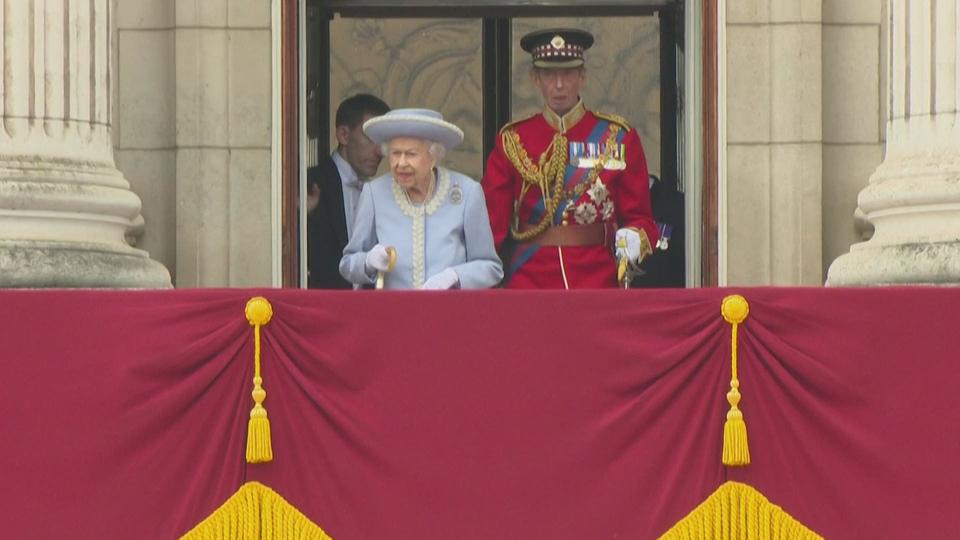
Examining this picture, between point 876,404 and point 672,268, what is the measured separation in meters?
4.08

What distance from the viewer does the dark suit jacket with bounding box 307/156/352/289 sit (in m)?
14.6

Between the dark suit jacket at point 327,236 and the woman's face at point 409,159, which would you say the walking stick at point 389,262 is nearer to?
the woman's face at point 409,159

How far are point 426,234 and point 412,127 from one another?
0.50 m

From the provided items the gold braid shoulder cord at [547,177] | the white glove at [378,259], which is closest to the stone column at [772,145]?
the gold braid shoulder cord at [547,177]

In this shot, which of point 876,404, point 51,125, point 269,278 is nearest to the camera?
point 876,404

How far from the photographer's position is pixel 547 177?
13.7 metres

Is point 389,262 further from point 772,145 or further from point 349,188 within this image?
point 772,145

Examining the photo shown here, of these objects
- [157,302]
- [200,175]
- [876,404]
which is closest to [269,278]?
[200,175]

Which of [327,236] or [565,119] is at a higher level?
[565,119]

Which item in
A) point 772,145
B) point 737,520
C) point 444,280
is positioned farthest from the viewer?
point 772,145

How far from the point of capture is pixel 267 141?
46.1ft

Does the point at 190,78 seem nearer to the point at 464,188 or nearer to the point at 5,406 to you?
the point at 464,188

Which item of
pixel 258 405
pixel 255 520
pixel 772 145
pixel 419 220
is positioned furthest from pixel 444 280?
pixel 772 145

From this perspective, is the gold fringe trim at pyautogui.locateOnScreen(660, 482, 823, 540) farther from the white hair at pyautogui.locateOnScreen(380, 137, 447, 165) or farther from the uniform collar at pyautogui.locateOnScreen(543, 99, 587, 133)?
the uniform collar at pyautogui.locateOnScreen(543, 99, 587, 133)
